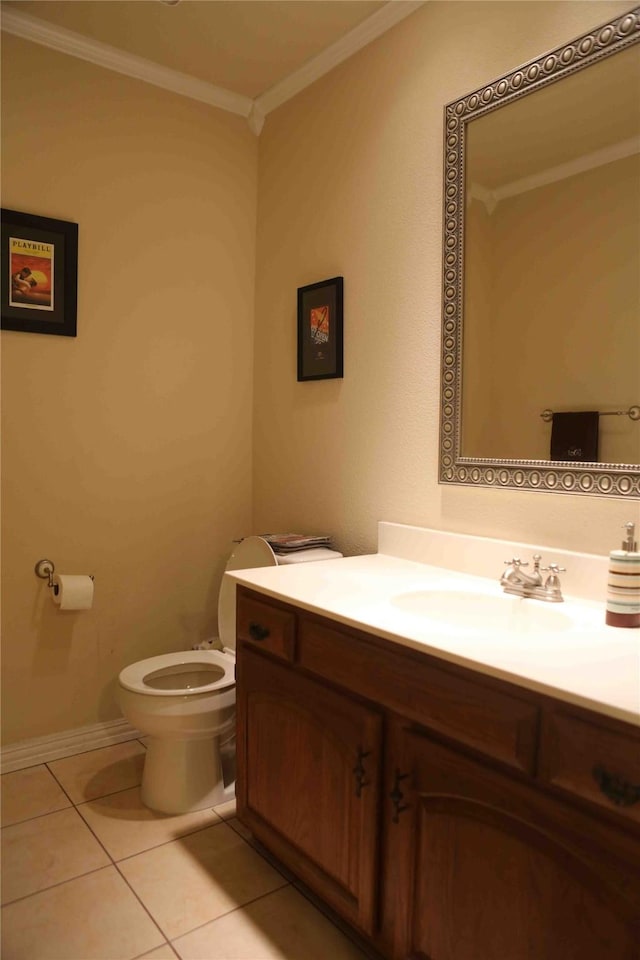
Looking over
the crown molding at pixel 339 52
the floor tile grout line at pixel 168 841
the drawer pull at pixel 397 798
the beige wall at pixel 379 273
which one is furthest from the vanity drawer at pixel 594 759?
the crown molding at pixel 339 52

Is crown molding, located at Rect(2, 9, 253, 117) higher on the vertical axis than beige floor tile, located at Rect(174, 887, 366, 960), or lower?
higher

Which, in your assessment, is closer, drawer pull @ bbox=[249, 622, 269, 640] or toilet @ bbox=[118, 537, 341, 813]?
drawer pull @ bbox=[249, 622, 269, 640]

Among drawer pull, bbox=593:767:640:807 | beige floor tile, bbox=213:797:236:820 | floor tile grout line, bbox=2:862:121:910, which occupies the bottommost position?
floor tile grout line, bbox=2:862:121:910

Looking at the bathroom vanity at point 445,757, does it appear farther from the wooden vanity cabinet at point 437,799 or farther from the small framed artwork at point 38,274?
the small framed artwork at point 38,274

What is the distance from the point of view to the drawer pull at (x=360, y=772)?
1.41m

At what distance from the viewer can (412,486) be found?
2066 millimetres

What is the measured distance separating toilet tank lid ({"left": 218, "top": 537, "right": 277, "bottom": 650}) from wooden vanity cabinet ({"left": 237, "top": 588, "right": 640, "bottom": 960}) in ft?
1.58

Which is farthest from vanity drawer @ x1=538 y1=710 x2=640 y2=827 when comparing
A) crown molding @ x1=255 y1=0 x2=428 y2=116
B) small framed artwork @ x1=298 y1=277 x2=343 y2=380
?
crown molding @ x1=255 y1=0 x2=428 y2=116

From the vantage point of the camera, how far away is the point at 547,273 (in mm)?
1641

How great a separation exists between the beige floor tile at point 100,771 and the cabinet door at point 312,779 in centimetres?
61

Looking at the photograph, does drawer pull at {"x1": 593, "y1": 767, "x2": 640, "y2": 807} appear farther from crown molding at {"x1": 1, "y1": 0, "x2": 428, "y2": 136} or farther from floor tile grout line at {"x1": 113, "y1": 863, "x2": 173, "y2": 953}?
crown molding at {"x1": 1, "y1": 0, "x2": 428, "y2": 136}

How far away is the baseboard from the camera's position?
2338mm

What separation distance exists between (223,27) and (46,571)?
1969 mm

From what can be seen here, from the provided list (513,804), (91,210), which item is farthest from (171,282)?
(513,804)
